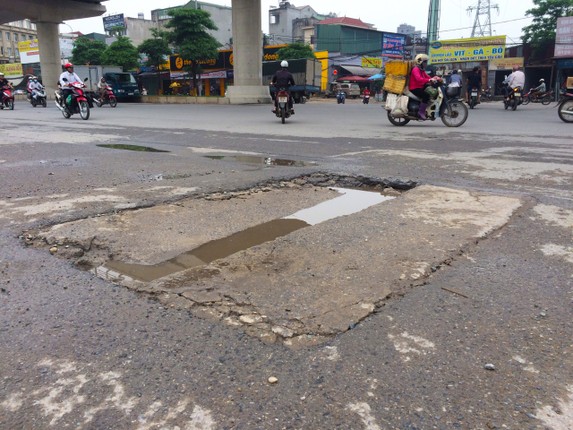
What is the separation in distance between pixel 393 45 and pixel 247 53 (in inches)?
1472

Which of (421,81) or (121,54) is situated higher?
(121,54)

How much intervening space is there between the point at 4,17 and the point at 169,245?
50.0 metres

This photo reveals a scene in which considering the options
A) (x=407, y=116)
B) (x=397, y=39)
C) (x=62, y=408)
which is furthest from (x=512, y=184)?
(x=397, y=39)

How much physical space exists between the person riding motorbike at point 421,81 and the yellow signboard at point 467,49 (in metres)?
33.4

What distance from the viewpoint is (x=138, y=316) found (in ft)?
6.86

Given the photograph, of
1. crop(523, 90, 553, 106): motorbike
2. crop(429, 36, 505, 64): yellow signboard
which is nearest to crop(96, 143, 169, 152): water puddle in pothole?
crop(523, 90, 553, 106): motorbike

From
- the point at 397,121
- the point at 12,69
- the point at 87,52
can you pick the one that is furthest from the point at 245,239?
the point at 12,69

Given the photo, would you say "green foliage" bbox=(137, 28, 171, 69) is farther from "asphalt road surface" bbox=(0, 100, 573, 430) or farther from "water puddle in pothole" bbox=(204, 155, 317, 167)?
"asphalt road surface" bbox=(0, 100, 573, 430)

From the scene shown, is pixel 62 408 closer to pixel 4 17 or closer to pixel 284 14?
pixel 4 17

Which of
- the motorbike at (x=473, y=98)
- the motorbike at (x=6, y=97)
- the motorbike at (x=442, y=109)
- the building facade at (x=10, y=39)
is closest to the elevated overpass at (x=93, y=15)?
the motorbike at (x=6, y=97)

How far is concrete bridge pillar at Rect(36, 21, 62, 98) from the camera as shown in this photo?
36.9 meters

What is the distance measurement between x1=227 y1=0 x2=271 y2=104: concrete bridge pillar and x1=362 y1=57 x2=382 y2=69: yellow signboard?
29109 mm

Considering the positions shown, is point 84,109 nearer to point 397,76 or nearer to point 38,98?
point 397,76

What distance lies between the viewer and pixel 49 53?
37.1 metres
